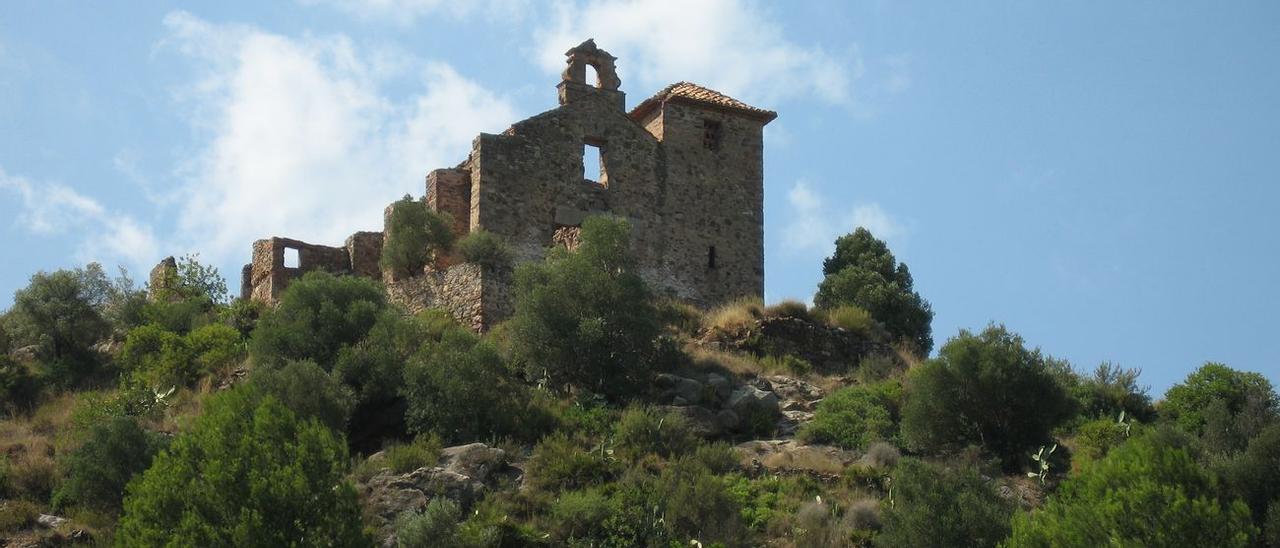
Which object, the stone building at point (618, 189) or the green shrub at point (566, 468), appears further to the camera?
the stone building at point (618, 189)

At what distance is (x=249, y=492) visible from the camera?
2914 cm

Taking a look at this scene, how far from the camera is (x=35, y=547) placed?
3127 cm

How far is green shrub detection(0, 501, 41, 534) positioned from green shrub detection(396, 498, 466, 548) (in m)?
6.16

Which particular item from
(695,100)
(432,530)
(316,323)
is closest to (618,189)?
(695,100)

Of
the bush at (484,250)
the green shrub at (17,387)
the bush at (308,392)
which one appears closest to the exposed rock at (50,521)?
the bush at (308,392)

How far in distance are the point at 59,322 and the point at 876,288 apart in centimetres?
1780

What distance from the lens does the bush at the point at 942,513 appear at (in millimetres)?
30203

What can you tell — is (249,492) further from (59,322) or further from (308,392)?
(59,322)

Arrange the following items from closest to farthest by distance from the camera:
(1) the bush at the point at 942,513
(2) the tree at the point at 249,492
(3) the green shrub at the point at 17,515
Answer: (2) the tree at the point at 249,492
(1) the bush at the point at 942,513
(3) the green shrub at the point at 17,515

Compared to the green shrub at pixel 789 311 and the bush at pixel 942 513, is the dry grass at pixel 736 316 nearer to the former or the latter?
the green shrub at pixel 789 311

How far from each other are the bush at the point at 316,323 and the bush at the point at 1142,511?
13.2 meters

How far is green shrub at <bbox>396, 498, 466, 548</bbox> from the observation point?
2950 centimetres

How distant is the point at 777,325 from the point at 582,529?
11.2 metres

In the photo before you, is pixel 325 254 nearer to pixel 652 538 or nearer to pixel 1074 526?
pixel 652 538
